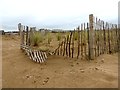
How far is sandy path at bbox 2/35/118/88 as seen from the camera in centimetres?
814

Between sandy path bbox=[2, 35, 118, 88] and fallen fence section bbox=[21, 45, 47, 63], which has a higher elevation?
fallen fence section bbox=[21, 45, 47, 63]

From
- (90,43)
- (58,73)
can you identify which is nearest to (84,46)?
(90,43)

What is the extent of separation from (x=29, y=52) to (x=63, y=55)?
4.31 feet

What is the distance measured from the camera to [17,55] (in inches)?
450

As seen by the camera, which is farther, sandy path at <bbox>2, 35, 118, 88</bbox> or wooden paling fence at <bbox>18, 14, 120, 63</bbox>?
wooden paling fence at <bbox>18, 14, 120, 63</bbox>

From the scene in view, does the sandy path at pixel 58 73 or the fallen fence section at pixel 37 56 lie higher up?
the fallen fence section at pixel 37 56

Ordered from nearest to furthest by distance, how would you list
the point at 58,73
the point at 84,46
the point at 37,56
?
the point at 58,73 < the point at 37,56 < the point at 84,46

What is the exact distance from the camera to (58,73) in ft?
29.5

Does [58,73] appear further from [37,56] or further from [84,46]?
[84,46]

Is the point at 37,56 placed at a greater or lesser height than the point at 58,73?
greater

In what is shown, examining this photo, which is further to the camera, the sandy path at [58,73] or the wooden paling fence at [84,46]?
the wooden paling fence at [84,46]

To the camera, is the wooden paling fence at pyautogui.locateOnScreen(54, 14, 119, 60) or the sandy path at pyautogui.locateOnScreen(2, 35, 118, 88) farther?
the wooden paling fence at pyautogui.locateOnScreen(54, 14, 119, 60)

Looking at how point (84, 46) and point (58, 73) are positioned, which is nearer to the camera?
point (58, 73)

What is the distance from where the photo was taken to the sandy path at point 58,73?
8.14m
